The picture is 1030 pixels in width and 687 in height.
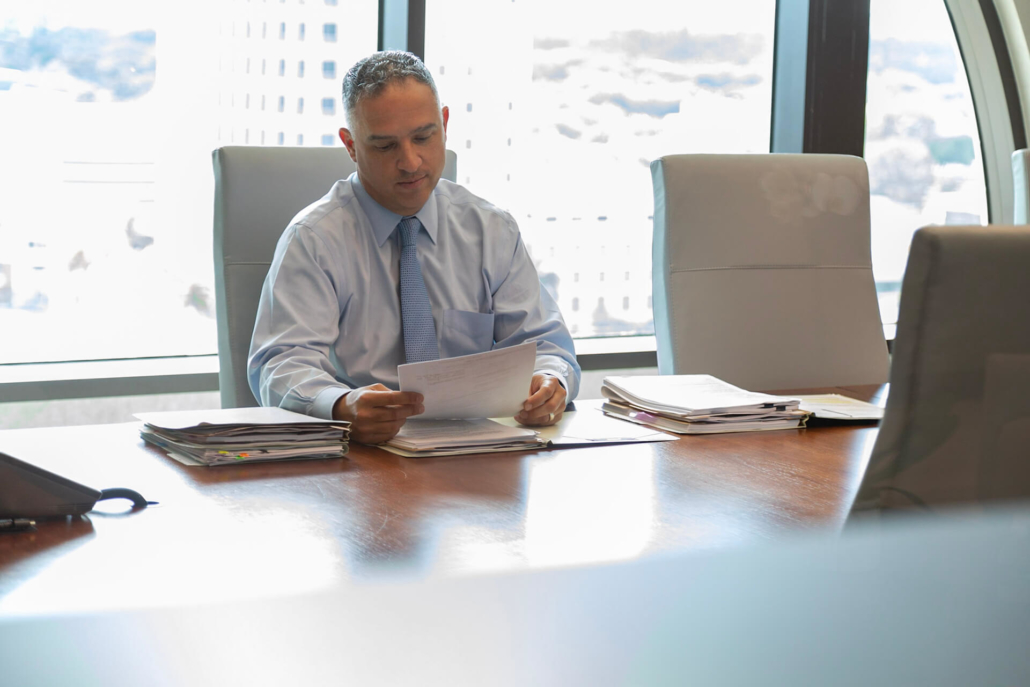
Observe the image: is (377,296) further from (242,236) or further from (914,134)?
(914,134)

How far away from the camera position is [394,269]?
1.98m

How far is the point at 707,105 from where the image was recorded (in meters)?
3.74

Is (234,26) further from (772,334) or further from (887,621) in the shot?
(887,621)

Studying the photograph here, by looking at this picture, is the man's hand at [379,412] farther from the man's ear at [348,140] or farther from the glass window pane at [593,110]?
the glass window pane at [593,110]

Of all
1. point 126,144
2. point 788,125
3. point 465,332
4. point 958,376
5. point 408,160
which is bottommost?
point 465,332

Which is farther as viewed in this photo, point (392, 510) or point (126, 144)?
point (126, 144)

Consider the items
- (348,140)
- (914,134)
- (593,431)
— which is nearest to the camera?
(593,431)

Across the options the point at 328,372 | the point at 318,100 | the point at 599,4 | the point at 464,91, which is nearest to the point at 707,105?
the point at 599,4

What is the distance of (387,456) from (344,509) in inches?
11.0

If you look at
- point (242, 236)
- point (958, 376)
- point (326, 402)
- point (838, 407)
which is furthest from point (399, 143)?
point (958, 376)

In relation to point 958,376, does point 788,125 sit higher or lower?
higher

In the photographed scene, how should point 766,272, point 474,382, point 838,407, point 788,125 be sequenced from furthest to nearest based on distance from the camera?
point 788,125
point 766,272
point 838,407
point 474,382

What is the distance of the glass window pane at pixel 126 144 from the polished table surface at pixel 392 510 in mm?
1506

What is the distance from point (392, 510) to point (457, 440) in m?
0.31
